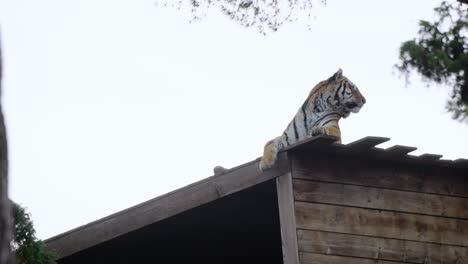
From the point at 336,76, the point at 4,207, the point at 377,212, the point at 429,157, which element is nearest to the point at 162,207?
the point at 377,212

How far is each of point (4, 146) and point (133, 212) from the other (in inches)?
206

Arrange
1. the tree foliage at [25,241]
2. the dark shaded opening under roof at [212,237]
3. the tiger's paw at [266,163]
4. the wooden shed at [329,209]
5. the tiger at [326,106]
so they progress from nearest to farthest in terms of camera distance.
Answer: the tree foliage at [25,241], the wooden shed at [329,209], the tiger's paw at [266,163], the dark shaded opening under roof at [212,237], the tiger at [326,106]

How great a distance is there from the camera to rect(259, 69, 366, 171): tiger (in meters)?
8.36

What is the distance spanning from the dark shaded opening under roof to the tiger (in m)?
0.74

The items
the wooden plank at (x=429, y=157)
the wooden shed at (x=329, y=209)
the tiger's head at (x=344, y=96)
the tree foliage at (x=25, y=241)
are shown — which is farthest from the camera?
the tiger's head at (x=344, y=96)

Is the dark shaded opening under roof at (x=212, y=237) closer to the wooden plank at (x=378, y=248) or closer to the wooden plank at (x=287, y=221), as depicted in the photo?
the wooden plank at (x=287, y=221)

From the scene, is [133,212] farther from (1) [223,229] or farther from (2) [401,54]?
(2) [401,54]

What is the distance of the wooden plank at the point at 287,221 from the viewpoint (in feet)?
22.3

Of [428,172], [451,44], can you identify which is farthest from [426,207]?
[451,44]

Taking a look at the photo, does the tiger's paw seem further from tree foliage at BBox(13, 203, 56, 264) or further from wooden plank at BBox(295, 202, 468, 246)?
tree foliage at BBox(13, 203, 56, 264)

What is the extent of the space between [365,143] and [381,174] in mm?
701

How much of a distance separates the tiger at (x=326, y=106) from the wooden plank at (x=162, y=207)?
1.03 meters

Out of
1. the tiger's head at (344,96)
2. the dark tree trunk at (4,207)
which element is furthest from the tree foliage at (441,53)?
the dark tree trunk at (4,207)

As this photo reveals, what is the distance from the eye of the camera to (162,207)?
22.8 feet
